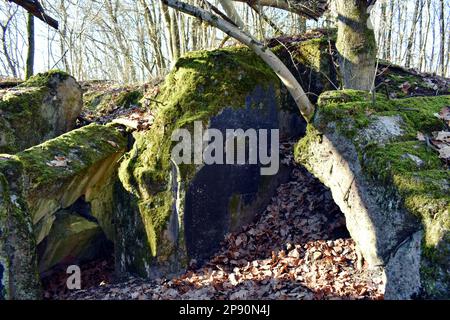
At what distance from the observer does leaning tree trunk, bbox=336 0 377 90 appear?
5.91m

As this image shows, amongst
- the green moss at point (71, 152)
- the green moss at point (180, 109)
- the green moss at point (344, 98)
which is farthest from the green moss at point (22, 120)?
the green moss at point (344, 98)

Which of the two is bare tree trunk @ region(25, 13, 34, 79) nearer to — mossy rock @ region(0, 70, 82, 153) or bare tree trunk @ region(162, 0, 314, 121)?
mossy rock @ region(0, 70, 82, 153)

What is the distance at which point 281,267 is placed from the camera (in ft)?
15.5

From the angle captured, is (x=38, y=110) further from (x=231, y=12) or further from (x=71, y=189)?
(x=231, y=12)

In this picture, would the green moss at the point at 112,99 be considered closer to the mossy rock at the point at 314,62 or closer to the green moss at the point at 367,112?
the mossy rock at the point at 314,62

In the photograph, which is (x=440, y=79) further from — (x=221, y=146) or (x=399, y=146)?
(x=221, y=146)

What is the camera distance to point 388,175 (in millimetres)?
3785

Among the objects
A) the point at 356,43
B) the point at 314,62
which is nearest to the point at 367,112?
the point at 356,43

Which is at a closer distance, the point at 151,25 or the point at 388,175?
the point at 388,175

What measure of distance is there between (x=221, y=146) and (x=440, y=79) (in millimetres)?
5062

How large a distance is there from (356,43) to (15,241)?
18.3 ft

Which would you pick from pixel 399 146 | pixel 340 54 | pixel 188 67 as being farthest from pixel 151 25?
pixel 399 146
